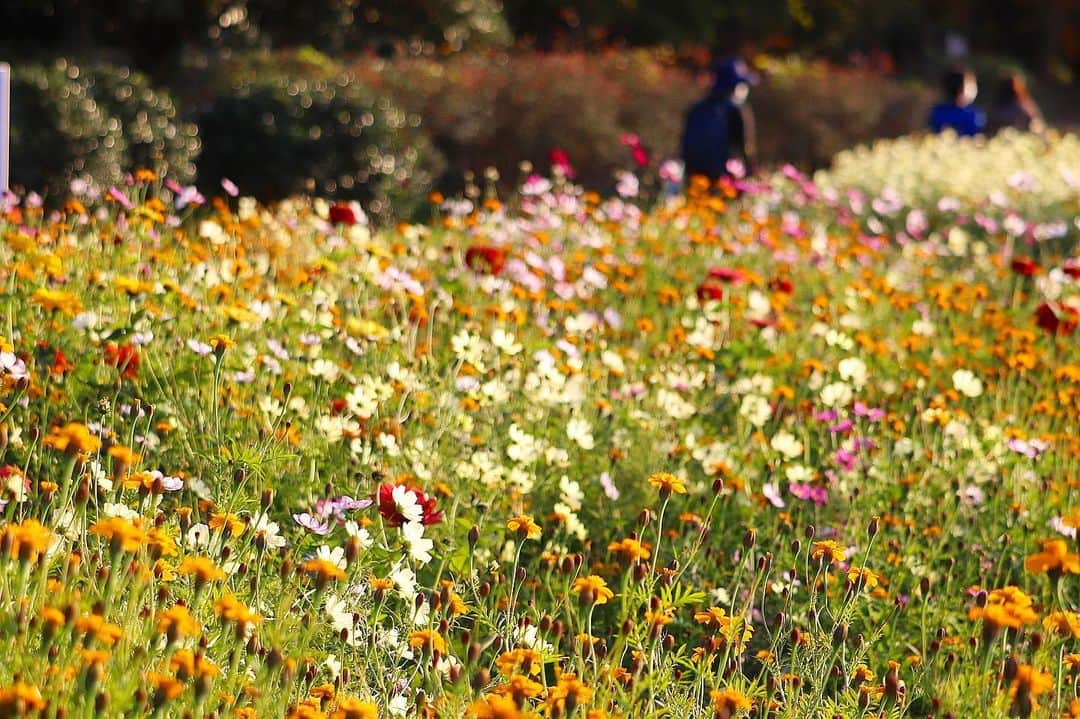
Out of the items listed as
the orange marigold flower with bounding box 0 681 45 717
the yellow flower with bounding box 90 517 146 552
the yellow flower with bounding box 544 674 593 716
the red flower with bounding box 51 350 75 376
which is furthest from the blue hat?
the orange marigold flower with bounding box 0 681 45 717

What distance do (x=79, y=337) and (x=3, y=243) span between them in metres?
0.82

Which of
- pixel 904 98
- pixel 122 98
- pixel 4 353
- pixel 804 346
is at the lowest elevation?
pixel 904 98

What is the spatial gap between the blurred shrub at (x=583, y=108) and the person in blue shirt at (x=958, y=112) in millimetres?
2862

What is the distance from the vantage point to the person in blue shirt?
519 inches

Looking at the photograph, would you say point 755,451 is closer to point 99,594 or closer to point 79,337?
point 79,337

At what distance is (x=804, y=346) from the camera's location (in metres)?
5.34

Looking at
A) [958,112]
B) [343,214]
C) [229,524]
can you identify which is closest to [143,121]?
[343,214]

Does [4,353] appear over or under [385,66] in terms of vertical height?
over

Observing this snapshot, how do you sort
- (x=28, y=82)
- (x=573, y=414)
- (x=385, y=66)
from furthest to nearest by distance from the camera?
1. (x=385, y=66)
2. (x=28, y=82)
3. (x=573, y=414)

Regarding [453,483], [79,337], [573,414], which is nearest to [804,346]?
[573,414]

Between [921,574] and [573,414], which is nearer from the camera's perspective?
[921,574]

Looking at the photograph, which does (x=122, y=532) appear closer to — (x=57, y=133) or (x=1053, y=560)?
(x=1053, y=560)

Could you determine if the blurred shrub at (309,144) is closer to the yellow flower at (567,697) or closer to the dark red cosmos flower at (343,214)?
→ the dark red cosmos flower at (343,214)

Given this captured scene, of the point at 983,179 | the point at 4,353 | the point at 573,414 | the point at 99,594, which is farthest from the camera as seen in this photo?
the point at 983,179
